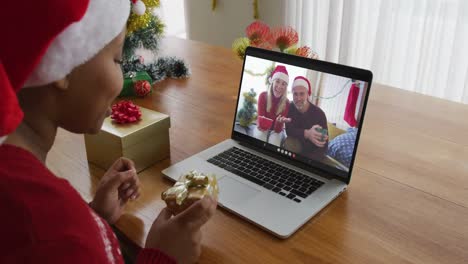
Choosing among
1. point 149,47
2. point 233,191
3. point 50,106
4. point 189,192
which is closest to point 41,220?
point 50,106

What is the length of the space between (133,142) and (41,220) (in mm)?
451

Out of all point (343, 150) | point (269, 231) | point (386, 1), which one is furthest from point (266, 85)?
A: point (386, 1)

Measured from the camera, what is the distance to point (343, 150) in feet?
3.01

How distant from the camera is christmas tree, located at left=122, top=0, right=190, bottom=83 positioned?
4.45ft

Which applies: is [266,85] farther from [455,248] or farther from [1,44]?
[1,44]

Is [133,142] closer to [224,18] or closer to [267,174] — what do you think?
[267,174]

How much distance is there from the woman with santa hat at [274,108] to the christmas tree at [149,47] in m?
0.48

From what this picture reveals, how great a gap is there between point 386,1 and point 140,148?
1.58m

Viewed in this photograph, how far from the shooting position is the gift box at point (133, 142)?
38.7 inches

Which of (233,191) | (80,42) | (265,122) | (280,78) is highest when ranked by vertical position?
(80,42)

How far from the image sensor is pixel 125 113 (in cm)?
103

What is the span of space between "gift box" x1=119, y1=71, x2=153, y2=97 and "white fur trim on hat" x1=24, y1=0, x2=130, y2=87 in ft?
2.62

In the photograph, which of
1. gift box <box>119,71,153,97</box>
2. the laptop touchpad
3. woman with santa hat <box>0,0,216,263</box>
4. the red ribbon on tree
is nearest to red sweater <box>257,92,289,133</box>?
the laptop touchpad

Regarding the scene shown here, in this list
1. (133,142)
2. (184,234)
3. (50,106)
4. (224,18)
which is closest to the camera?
(50,106)
